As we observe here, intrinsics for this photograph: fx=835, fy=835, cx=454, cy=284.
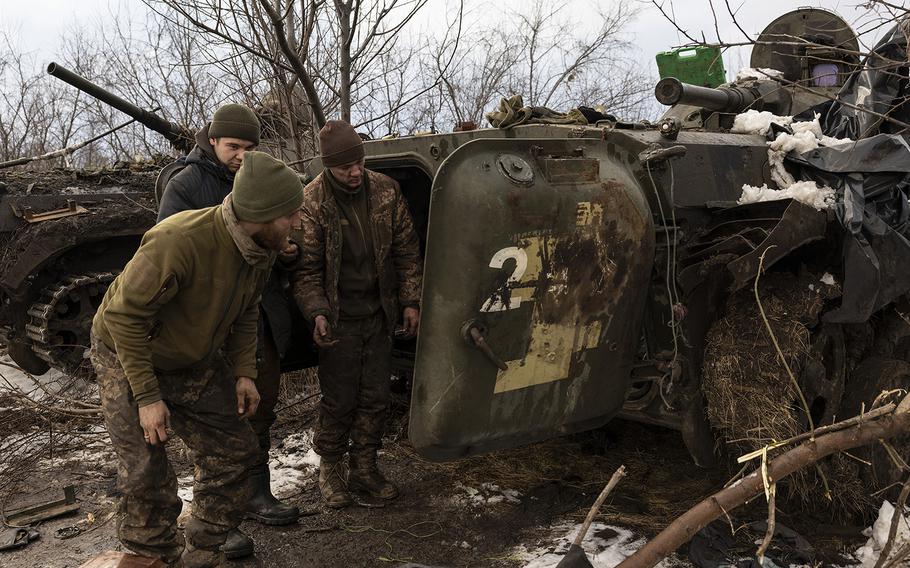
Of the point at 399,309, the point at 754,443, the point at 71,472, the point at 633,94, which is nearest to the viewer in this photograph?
the point at 754,443

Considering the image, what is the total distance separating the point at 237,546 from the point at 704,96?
358 centimetres

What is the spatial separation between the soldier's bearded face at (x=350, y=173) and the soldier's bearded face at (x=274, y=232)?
3.18ft

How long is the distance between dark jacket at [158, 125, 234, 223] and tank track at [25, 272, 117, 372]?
3793 mm

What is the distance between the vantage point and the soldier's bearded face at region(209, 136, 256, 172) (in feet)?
13.3

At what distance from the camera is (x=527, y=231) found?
3.42 m

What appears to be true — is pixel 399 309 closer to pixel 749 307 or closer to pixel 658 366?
pixel 658 366

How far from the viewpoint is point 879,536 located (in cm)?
389

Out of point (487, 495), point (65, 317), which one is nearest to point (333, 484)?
point (487, 495)

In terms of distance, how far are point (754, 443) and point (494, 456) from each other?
182cm

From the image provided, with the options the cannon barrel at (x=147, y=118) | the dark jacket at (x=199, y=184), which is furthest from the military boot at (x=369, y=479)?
the cannon barrel at (x=147, y=118)

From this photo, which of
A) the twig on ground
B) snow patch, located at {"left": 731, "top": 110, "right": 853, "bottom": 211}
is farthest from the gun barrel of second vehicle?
the twig on ground

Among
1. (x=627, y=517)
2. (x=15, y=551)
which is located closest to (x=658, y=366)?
(x=627, y=517)

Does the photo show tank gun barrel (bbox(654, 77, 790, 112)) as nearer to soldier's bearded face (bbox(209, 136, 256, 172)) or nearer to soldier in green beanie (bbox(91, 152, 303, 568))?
soldier's bearded face (bbox(209, 136, 256, 172))

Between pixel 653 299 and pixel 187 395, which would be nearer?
pixel 187 395
